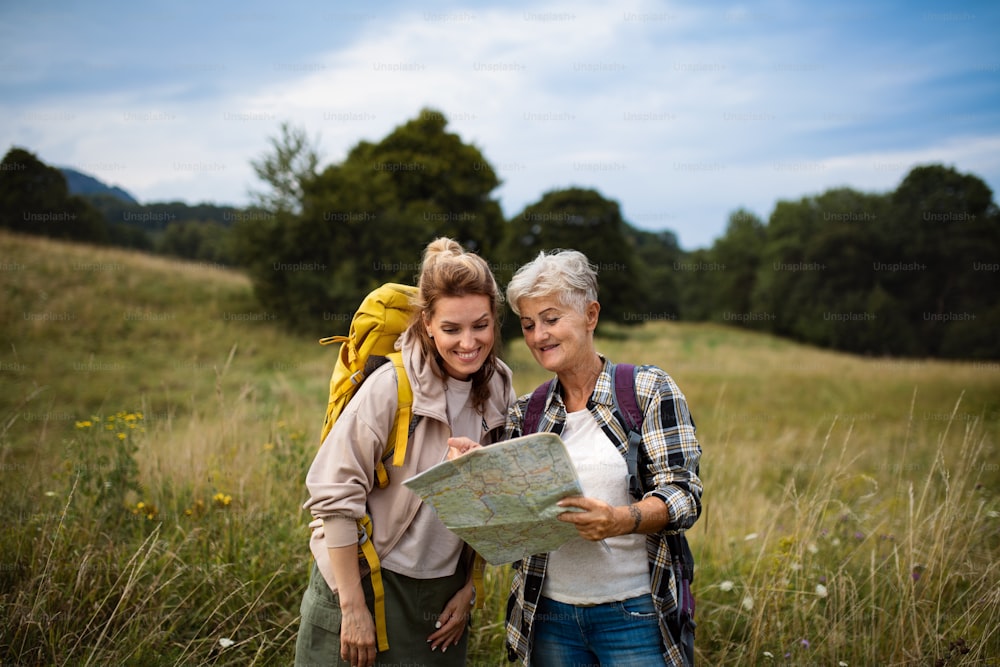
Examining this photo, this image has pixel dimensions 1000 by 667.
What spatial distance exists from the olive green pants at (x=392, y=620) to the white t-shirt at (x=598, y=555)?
0.47 metres

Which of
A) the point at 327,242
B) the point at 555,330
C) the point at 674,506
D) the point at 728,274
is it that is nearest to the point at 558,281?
the point at 555,330

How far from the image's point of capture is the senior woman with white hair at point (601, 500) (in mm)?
2158

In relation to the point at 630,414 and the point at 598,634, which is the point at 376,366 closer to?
the point at 630,414

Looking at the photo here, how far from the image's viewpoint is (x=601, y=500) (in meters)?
2.09

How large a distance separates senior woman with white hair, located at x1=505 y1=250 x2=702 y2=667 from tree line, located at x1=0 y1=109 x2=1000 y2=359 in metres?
11.6

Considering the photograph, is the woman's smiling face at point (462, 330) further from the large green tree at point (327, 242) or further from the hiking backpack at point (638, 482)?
the large green tree at point (327, 242)

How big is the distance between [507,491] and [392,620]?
84 centimetres

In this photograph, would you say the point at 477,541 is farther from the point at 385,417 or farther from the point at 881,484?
the point at 881,484

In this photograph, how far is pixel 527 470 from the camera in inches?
71.1

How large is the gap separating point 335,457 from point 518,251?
2582 centimetres

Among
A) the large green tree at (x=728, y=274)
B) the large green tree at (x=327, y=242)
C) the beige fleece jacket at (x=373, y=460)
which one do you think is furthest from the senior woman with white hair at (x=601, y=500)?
the large green tree at (x=728, y=274)

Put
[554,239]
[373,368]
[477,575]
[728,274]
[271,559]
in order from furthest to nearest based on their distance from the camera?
1. [728,274]
2. [554,239]
3. [271,559]
4. [477,575]
5. [373,368]

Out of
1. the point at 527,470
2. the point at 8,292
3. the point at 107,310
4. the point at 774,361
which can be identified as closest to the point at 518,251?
the point at 774,361

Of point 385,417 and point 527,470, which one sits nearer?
point 527,470
